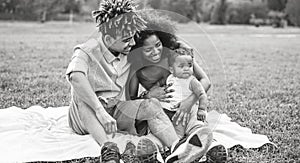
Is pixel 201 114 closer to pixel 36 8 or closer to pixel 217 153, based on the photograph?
pixel 217 153

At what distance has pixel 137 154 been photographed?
2.39 metres

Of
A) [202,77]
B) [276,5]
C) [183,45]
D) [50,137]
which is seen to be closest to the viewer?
[183,45]

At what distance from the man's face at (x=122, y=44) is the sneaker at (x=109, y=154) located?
24.8 inches

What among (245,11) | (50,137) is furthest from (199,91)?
(245,11)

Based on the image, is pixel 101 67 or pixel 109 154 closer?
pixel 109 154

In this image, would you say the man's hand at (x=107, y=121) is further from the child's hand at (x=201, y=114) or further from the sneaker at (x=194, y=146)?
the child's hand at (x=201, y=114)

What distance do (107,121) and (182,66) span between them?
1.86 ft

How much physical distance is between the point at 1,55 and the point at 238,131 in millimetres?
5926

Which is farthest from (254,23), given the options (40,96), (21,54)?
(40,96)

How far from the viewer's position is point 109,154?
228 cm

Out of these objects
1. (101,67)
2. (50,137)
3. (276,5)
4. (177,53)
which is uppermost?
(177,53)

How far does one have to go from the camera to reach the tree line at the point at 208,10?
23.5 meters

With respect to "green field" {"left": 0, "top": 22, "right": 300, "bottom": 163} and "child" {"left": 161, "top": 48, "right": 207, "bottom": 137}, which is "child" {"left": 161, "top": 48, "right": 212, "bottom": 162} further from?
"green field" {"left": 0, "top": 22, "right": 300, "bottom": 163}

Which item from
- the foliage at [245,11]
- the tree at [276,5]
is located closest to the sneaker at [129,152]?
the foliage at [245,11]
